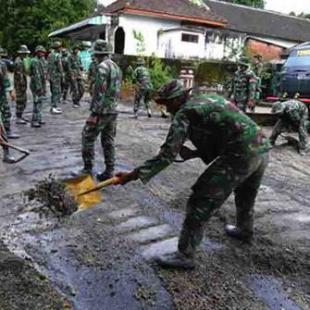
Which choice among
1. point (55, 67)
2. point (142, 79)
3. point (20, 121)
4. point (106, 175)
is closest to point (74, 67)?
point (55, 67)

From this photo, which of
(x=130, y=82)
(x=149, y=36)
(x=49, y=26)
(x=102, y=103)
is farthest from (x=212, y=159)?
(x=49, y=26)

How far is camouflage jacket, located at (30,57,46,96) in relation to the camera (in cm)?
1066

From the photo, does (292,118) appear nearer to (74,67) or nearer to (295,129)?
(295,129)

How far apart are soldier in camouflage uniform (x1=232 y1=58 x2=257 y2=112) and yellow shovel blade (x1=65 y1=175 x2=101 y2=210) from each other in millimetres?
6881

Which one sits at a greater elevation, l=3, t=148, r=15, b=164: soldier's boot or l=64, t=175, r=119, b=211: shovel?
l=64, t=175, r=119, b=211: shovel

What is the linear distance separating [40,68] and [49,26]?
1898 centimetres

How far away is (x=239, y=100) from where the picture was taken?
12023mm

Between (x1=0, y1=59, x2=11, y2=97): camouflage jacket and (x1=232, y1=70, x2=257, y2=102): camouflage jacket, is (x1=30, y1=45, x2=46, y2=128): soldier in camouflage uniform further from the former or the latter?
(x1=232, y1=70, x2=257, y2=102): camouflage jacket

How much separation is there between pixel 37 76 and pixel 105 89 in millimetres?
4833

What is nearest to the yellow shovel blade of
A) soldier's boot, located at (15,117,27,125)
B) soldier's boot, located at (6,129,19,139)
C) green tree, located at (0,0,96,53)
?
soldier's boot, located at (6,129,19,139)

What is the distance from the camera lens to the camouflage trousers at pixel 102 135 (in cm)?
645

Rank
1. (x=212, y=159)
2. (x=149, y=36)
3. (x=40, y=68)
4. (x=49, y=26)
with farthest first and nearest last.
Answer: (x=49, y=26)
(x=149, y=36)
(x=40, y=68)
(x=212, y=159)

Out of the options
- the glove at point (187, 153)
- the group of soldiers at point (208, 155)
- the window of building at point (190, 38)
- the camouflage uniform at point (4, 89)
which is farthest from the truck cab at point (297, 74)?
the glove at point (187, 153)

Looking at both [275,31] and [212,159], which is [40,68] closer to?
[212,159]
